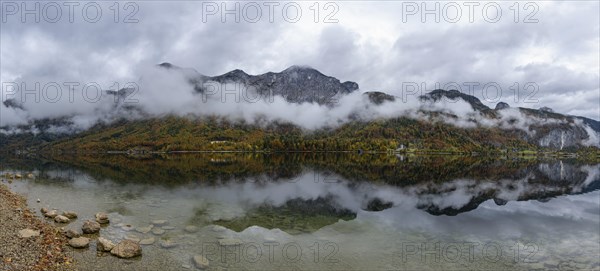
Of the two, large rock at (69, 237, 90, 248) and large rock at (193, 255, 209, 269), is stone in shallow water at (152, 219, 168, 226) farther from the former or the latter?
large rock at (193, 255, 209, 269)

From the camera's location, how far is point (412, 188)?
7694 cm

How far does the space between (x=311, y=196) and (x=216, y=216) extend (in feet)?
75.1

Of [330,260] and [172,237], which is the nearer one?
[330,260]

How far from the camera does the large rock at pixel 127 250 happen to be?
2681 cm

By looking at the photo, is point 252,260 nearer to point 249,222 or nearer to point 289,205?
point 249,222

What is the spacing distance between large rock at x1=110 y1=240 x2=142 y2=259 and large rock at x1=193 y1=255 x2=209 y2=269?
179 inches

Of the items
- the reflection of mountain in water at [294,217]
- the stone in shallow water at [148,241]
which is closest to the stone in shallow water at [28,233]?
the stone in shallow water at [148,241]

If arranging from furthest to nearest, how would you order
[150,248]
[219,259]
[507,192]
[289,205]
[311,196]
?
[507,192]
[311,196]
[289,205]
[150,248]
[219,259]

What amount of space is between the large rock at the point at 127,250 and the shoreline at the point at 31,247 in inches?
118

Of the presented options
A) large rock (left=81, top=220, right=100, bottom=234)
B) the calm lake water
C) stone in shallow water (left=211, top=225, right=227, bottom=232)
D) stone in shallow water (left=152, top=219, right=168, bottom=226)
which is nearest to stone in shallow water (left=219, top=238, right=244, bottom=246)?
the calm lake water

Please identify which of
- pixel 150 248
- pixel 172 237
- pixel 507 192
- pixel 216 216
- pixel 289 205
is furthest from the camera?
pixel 507 192

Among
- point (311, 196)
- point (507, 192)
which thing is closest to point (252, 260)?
point (311, 196)

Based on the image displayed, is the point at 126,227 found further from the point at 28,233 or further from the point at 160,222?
the point at 28,233

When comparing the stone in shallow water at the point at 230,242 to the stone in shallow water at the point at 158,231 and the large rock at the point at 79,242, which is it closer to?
the stone in shallow water at the point at 158,231
